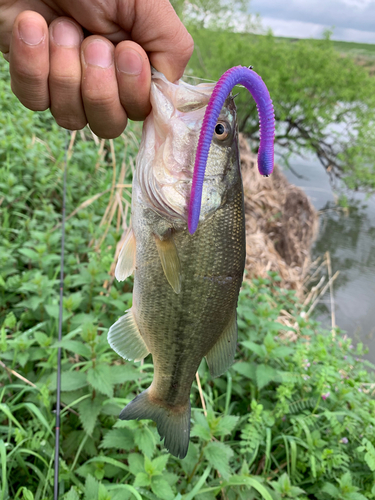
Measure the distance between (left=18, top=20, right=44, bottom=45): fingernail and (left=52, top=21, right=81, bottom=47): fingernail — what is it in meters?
0.07

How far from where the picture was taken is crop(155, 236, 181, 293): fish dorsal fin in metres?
1.26

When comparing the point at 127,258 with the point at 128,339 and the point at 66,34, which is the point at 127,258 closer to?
the point at 128,339

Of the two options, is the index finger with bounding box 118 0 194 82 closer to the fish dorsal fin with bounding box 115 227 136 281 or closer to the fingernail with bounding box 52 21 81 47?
the fingernail with bounding box 52 21 81 47

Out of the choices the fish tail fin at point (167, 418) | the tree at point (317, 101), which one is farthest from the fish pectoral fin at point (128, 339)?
the tree at point (317, 101)

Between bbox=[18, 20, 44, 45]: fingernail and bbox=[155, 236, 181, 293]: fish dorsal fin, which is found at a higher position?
bbox=[18, 20, 44, 45]: fingernail

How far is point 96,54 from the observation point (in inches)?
47.9

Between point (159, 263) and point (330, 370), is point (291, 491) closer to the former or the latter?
point (330, 370)

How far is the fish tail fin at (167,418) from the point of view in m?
1.34

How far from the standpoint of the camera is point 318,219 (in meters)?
9.23

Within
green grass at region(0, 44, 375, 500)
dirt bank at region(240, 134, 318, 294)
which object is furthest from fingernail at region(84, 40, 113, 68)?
dirt bank at region(240, 134, 318, 294)

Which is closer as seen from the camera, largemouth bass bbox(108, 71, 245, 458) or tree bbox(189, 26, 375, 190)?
largemouth bass bbox(108, 71, 245, 458)

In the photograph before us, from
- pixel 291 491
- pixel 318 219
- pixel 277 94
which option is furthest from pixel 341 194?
pixel 291 491

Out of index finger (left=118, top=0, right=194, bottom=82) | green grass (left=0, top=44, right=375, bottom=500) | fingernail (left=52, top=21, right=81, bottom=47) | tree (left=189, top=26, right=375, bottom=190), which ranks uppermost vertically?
tree (left=189, top=26, right=375, bottom=190)

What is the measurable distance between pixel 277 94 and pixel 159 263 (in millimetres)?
10984
